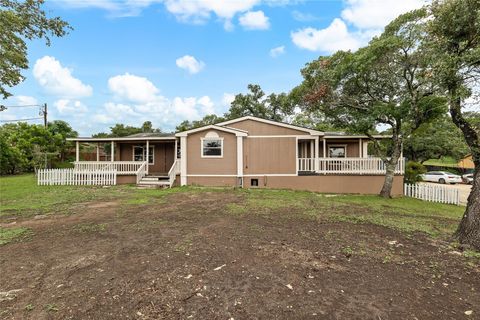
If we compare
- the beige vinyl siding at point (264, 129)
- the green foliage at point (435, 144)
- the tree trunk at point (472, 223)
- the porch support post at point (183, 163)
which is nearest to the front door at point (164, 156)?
the porch support post at point (183, 163)

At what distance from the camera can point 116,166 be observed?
49.6ft


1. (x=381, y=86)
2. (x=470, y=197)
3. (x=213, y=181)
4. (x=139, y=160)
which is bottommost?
(x=213, y=181)

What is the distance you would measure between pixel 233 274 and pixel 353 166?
11.9 meters

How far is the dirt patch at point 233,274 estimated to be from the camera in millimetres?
2689

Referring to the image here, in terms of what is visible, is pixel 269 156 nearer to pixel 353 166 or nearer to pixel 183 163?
pixel 353 166

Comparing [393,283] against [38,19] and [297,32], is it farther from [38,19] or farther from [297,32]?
[297,32]

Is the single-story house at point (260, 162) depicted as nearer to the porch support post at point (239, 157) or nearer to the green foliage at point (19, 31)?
the porch support post at point (239, 157)

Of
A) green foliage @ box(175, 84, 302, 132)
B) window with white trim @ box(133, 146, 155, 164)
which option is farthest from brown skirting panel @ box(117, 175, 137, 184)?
green foliage @ box(175, 84, 302, 132)

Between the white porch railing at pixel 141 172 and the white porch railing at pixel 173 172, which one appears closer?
the white porch railing at pixel 173 172

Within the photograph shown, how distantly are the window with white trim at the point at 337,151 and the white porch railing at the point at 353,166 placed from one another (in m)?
3.31

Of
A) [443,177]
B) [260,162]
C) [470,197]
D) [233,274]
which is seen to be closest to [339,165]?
[260,162]

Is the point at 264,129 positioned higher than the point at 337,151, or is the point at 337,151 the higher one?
the point at 264,129

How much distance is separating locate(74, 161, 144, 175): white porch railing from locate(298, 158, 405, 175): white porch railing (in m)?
10.2

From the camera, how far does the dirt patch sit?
269cm
